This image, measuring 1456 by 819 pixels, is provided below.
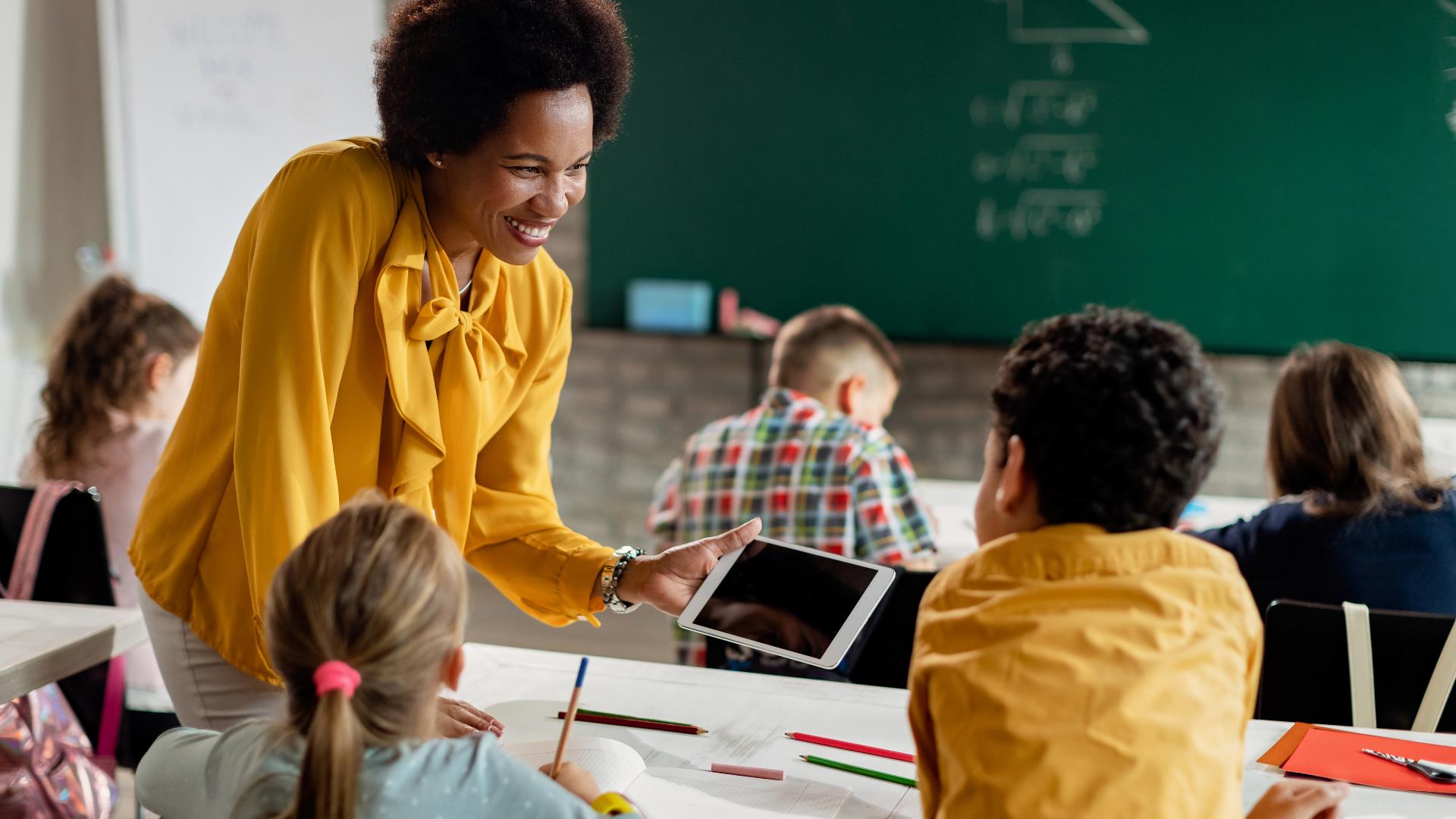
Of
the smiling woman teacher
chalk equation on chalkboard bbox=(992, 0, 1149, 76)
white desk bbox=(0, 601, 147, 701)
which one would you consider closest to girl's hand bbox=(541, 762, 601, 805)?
the smiling woman teacher

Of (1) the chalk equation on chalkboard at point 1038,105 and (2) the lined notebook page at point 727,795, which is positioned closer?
(2) the lined notebook page at point 727,795

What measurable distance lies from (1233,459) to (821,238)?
61.0 inches

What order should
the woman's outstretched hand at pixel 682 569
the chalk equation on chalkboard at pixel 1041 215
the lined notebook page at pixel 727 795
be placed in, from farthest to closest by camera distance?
the chalk equation on chalkboard at pixel 1041 215 < the woman's outstretched hand at pixel 682 569 < the lined notebook page at pixel 727 795

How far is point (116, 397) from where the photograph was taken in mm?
2594

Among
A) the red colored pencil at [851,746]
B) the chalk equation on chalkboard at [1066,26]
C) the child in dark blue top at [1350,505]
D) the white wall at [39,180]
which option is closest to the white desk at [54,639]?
the red colored pencil at [851,746]

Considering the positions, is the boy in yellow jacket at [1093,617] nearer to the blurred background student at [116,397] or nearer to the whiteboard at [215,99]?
the blurred background student at [116,397]

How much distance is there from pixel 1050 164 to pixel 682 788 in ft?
10.2

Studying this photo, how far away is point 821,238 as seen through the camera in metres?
4.27

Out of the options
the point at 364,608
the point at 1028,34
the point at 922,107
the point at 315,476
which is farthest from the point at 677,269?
the point at 364,608

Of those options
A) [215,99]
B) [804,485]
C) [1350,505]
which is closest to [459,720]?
[804,485]

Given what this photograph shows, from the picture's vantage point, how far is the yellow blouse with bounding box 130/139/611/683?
1.27 metres

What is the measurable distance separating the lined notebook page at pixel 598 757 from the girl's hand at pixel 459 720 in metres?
0.04

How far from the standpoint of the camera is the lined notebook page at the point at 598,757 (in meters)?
1.28

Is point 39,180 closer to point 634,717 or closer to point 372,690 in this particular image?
point 634,717
